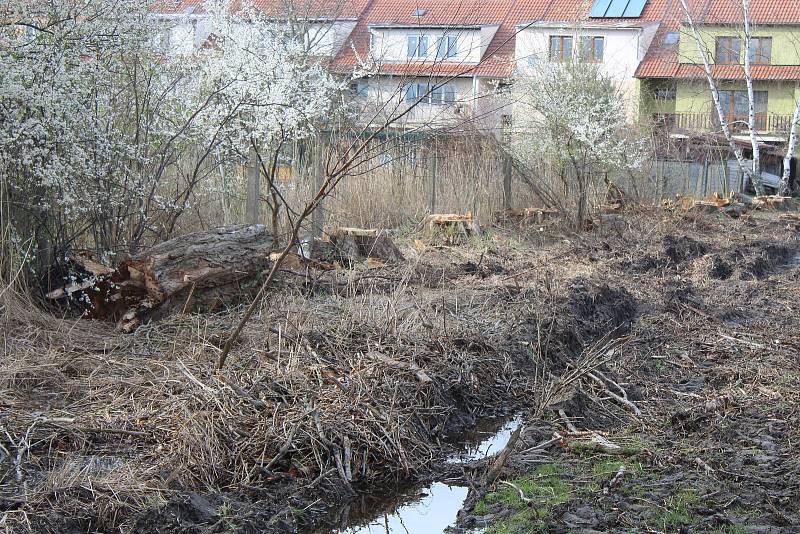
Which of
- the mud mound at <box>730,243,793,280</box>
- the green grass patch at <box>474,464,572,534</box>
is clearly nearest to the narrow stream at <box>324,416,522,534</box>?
the green grass patch at <box>474,464,572,534</box>

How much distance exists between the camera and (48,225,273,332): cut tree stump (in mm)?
7285

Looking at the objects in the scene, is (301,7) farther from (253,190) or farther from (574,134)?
(253,190)

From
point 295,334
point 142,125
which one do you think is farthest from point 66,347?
point 142,125

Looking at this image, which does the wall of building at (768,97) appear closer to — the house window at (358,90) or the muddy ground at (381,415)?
the house window at (358,90)

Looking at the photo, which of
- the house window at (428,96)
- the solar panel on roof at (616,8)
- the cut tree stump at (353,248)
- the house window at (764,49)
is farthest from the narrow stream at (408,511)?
the house window at (764,49)

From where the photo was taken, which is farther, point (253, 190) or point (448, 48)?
point (253, 190)

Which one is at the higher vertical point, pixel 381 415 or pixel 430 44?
pixel 430 44

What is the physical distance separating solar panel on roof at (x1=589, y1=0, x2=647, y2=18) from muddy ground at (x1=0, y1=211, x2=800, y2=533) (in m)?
32.7

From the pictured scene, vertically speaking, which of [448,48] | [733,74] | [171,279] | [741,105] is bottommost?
[171,279]

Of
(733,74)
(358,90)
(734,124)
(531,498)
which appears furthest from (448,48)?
(733,74)

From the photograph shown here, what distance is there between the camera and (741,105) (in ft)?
137

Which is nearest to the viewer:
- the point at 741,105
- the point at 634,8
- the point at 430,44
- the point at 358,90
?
the point at 430,44

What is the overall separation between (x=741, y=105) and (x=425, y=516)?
1602 inches

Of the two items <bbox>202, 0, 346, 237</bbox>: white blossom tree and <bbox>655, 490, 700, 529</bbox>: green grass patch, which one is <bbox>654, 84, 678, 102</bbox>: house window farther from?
<bbox>655, 490, 700, 529</bbox>: green grass patch
